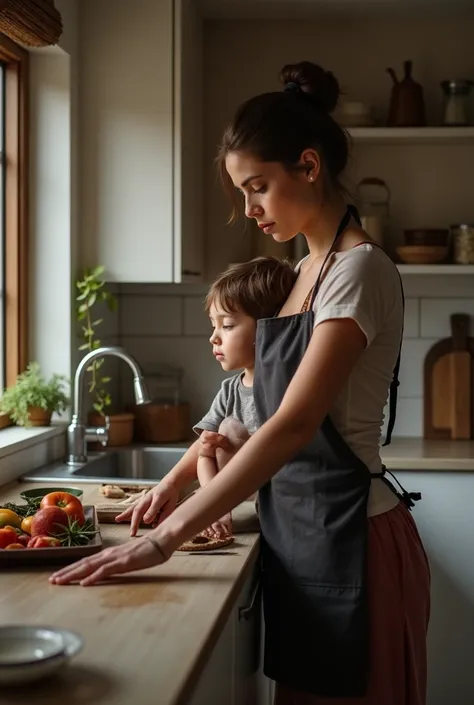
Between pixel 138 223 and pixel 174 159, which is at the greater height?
pixel 174 159

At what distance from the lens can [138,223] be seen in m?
3.14

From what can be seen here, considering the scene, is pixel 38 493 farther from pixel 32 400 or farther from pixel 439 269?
pixel 439 269

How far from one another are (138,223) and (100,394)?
55cm

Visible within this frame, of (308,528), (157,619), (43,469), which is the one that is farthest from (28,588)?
(43,469)

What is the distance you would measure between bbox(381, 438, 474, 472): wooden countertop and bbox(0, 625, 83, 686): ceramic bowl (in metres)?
1.88

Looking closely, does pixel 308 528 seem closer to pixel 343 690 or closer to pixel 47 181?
pixel 343 690

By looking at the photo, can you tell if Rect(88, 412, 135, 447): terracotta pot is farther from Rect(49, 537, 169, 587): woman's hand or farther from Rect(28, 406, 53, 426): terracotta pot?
Rect(49, 537, 169, 587): woman's hand

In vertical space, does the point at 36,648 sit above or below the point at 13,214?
below

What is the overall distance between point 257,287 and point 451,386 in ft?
5.21

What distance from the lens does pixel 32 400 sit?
114 inches

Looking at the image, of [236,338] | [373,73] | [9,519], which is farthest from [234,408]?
[373,73]

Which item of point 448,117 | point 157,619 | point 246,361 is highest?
point 448,117

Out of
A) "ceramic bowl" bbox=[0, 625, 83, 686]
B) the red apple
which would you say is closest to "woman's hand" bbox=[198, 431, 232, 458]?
the red apple

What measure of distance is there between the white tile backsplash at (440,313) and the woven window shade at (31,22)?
1.58 metres
